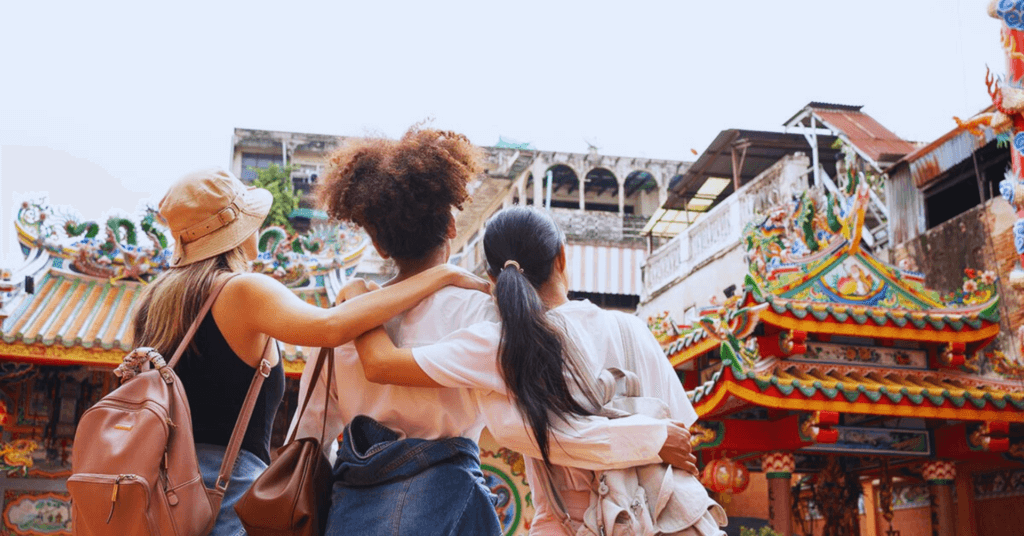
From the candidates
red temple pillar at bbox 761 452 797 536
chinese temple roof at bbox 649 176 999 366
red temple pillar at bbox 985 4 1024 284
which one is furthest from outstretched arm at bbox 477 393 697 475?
red temple pillar at bbox 761 452 797 536

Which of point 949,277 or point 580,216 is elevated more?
point 580,216

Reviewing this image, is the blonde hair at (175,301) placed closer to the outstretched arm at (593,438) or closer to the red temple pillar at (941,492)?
the outstretched arm at (593,438)

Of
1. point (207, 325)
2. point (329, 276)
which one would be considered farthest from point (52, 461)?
point (207, 325)

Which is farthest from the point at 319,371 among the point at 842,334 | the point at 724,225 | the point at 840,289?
the point at 724,225

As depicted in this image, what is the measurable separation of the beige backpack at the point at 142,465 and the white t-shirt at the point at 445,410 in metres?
0.32

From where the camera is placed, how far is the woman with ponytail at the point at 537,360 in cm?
223

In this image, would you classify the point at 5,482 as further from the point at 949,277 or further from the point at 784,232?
the point at 949,277

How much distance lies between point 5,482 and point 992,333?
395 inches

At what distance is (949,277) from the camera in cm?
1309

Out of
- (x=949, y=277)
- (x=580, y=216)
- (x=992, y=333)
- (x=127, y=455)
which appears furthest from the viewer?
(x=580, y=216)

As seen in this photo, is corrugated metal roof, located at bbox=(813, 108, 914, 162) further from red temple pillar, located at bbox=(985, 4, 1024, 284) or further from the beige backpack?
the beige backpack

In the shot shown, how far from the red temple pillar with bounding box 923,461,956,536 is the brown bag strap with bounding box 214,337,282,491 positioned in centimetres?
915

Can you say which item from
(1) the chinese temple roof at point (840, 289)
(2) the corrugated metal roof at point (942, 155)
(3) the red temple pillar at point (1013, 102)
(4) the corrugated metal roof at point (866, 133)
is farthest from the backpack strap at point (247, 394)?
(4) the corrugated metal roof at point (866, 133)

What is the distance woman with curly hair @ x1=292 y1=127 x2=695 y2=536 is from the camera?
2.16 metres
